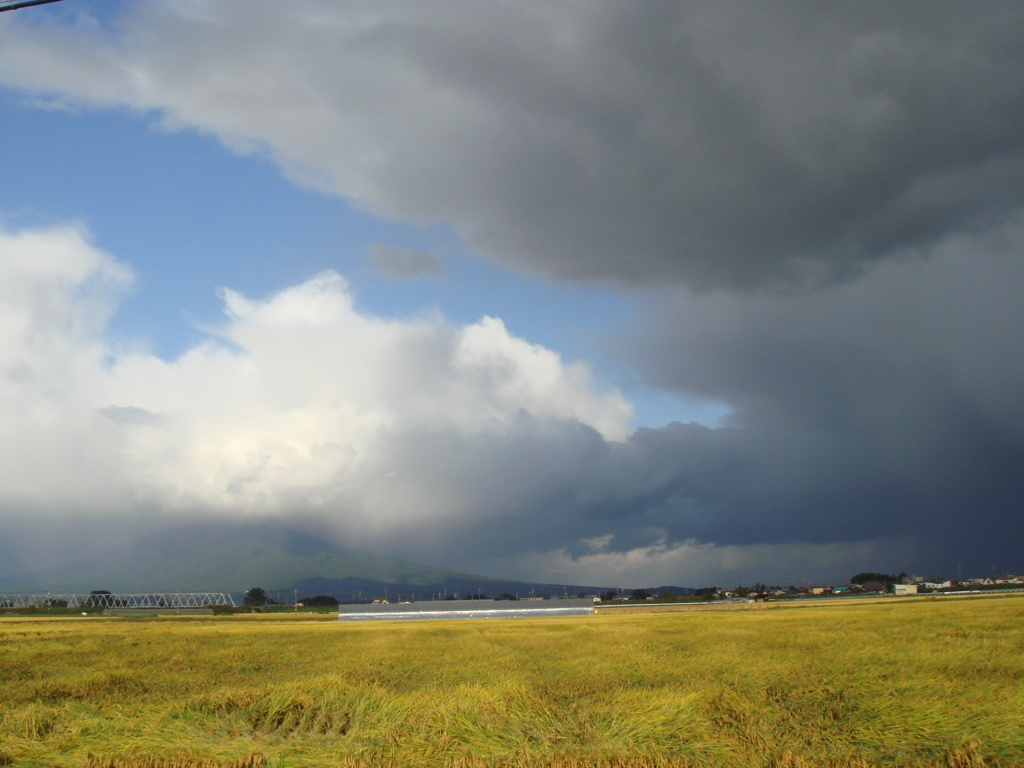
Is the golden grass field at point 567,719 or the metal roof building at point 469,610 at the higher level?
the golden grass field at point 567,719

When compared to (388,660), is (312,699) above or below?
above

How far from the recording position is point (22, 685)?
88.2ft

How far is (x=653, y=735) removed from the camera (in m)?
14.1

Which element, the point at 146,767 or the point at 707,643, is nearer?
the point at 146,767

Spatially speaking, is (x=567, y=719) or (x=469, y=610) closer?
(x=567, y=719)

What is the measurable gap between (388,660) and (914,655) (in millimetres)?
24893

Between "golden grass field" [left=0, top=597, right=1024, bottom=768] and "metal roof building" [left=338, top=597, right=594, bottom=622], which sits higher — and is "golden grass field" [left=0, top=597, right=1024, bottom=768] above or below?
above

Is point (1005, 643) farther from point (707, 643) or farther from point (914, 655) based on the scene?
point (707, 643)

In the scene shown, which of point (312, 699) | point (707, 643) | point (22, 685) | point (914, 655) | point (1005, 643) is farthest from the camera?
point (707, 643)

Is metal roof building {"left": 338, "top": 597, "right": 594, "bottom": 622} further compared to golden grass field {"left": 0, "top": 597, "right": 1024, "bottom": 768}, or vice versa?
metal roof building {"left": 338, "top": 597, "right": 594, "bottom": 622}

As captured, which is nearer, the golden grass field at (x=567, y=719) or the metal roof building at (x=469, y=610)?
the golden grass field at (x=567, y=719)

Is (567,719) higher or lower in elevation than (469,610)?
higher

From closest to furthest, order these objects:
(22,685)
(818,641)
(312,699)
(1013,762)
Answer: (1013,762) → (312,699) → (22,685) → (818,641)

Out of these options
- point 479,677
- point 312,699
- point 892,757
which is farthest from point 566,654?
point 892,757
